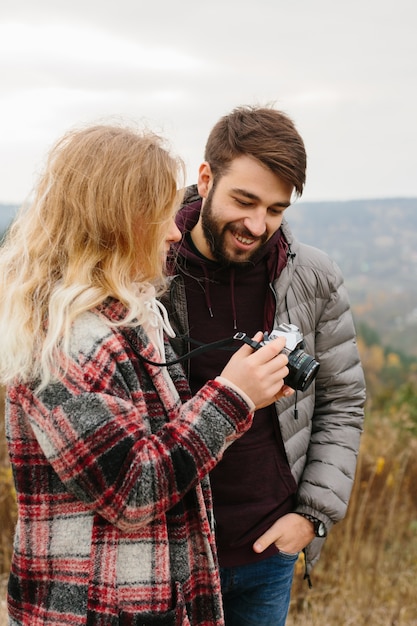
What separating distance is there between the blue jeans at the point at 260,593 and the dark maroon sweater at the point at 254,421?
0.05 m

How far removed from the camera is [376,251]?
27453mm

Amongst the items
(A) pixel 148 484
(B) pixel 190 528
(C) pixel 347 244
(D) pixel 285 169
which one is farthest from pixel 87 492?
(C) pixel 347 244

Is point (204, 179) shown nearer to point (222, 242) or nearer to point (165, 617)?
point (222, 242)

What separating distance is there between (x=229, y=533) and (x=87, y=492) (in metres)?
0.82

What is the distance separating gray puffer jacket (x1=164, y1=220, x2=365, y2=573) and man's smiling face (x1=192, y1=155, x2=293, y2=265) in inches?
5.0

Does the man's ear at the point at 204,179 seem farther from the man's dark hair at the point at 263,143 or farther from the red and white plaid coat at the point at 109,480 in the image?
the red and white plaid coat at the point at 109,480

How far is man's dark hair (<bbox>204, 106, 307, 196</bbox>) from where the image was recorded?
2.10 meters

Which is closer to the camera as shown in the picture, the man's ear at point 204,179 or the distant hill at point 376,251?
the man's ear at point 204,179

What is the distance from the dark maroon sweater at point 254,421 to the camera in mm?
1973

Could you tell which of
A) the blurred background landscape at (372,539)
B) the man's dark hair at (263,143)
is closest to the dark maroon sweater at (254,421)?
the man's dark hair at (263,143)

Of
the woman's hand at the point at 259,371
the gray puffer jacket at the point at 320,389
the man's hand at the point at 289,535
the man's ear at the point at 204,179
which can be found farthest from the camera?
the man's ear at the point at 204,179

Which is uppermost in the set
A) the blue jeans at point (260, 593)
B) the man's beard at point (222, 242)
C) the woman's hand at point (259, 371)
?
the man's beard at point (222, 242)

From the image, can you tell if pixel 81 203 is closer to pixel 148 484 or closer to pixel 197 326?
pixel 148 484

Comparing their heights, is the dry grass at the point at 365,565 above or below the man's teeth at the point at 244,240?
below
